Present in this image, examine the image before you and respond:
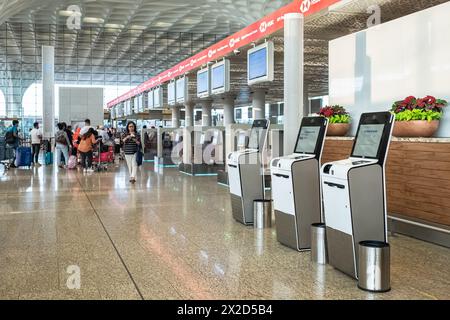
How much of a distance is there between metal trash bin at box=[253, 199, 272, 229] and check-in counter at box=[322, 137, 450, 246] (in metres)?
1.59

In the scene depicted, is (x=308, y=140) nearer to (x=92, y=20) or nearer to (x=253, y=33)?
(x=253, y=33)

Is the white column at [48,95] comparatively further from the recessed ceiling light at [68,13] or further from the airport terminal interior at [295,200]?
the airport terminal interior at [295,200]

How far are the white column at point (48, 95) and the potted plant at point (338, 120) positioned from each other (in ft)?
66.2

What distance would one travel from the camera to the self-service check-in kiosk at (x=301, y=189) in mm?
5426

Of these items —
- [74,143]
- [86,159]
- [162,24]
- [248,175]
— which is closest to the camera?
[248,175]

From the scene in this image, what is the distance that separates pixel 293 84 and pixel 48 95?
21919 mm

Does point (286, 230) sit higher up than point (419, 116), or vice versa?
point (419, 116)

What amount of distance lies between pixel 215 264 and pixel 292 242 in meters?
1.06

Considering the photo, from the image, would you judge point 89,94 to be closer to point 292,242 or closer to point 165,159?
point 165,159

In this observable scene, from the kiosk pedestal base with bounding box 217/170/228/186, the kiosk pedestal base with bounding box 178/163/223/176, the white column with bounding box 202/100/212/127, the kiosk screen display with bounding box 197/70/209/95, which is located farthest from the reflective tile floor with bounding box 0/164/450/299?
the white column with bounding box 202/100/212/127

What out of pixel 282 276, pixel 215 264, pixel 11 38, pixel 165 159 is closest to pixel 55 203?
pixel 215 264

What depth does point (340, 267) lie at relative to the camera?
4633mm

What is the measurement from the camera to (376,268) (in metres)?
4.09

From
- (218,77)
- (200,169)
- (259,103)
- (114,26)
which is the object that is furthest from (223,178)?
(114,26)
